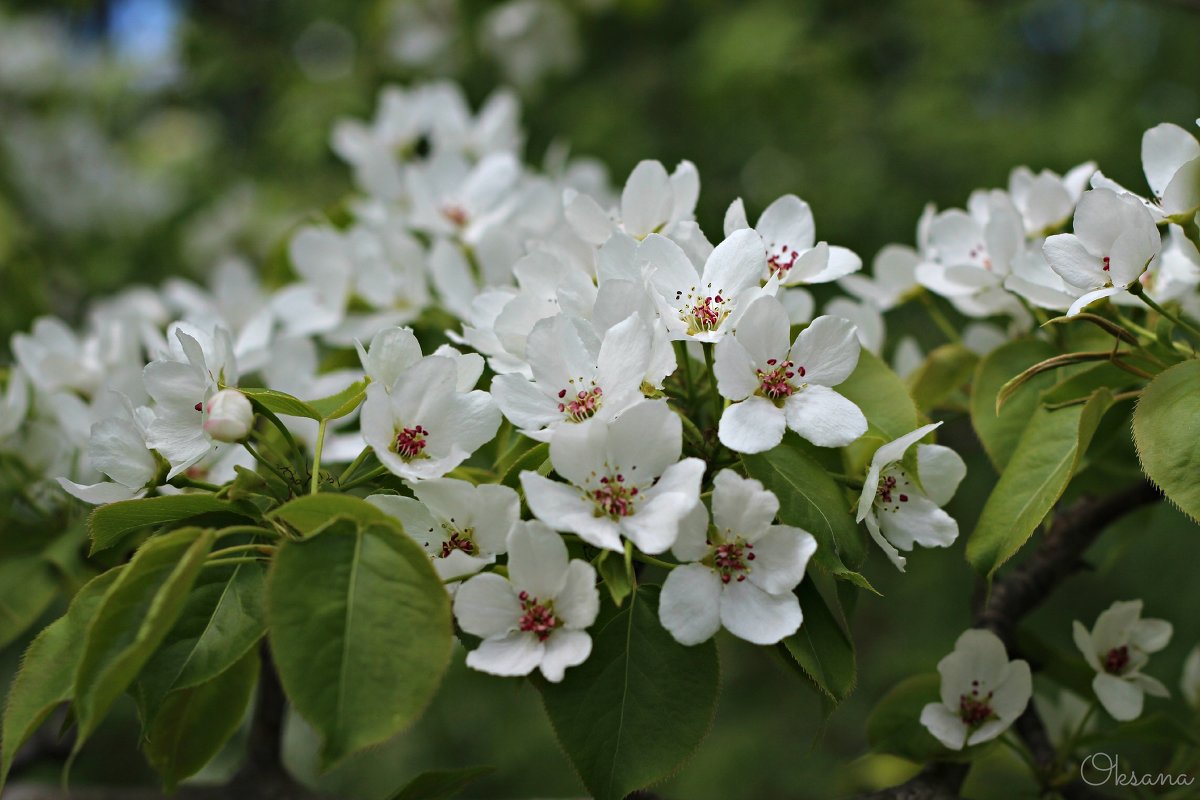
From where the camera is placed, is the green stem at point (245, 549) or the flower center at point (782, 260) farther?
the flower center at point (782, 260)

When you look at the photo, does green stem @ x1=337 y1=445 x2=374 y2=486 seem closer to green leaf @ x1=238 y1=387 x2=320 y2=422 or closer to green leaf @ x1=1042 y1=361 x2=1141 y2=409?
green leaf @ x1=238 y1=387 x2=320 y2=422

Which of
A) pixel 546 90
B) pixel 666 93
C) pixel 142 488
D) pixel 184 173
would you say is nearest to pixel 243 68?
pixel 184 173

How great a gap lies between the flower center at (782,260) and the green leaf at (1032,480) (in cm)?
32

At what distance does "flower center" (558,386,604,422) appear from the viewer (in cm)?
101

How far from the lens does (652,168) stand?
1.21 m

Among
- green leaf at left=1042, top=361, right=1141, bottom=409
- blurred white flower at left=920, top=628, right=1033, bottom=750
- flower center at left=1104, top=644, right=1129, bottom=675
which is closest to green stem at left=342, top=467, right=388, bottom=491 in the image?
blurred white flower at left=920, top=628, right=1033, bottom=750

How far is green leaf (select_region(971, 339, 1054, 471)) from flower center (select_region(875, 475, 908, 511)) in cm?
23

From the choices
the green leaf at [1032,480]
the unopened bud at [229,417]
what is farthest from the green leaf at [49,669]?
the green leaf at [1032,480]

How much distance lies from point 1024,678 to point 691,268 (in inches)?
23.5

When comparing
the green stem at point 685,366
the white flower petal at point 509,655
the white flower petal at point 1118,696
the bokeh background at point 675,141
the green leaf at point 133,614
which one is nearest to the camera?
the green leaf at point 133,614

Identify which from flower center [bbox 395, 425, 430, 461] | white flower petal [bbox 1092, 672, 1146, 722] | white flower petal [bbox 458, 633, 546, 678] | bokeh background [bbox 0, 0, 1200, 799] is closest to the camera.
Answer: white flower petal [bbox 458, 633, 546, 678]

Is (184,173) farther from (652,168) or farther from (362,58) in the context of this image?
(652,168)

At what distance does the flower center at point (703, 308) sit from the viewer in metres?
1.06

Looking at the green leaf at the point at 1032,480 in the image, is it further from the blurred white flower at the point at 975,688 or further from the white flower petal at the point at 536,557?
the white flower petal at the point at 536,557
